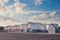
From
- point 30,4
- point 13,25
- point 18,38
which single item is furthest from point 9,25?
point 30,4

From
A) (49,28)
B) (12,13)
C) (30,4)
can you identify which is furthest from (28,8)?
(49,28)

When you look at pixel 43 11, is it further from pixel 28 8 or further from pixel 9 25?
pixel 9 25

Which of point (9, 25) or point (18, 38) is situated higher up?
point (9, 25)

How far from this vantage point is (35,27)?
4016 millimetres

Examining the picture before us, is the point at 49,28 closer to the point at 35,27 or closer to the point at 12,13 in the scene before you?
the point at 35,27

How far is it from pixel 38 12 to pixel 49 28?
45cm

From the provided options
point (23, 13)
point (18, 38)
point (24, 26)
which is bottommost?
point (18, 38)

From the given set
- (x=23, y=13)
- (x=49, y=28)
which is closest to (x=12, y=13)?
(x=23, y=13)

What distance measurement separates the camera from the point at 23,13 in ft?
13.6

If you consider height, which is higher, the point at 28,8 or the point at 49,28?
the point at 28,8

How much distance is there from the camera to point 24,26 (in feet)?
13.4

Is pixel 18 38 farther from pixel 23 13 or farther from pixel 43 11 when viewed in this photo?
pixel 43 11

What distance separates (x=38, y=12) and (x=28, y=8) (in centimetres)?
25

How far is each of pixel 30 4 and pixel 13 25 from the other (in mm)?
620
